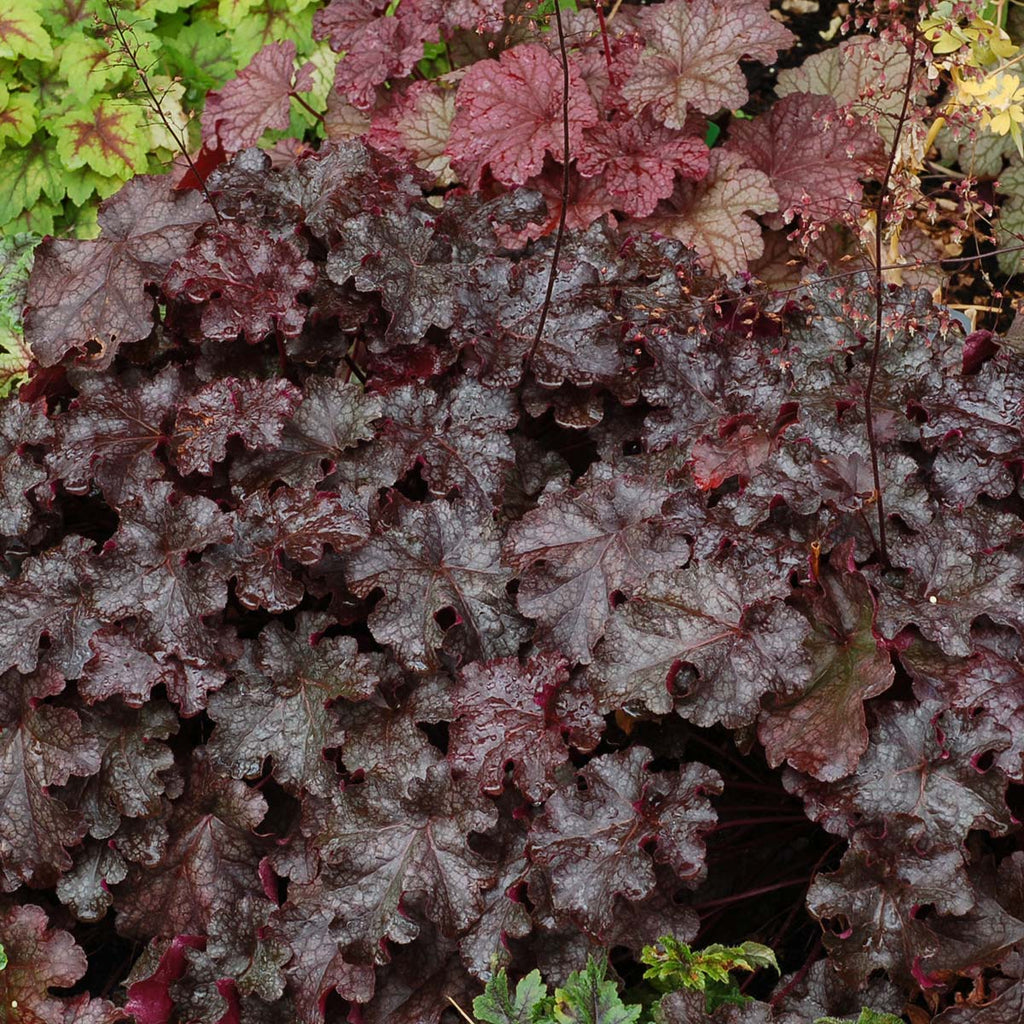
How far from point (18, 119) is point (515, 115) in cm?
181

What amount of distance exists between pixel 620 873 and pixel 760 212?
1842mm

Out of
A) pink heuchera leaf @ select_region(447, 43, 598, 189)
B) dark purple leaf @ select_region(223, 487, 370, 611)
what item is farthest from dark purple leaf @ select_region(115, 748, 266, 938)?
pink heuchera leaf @ select_region(447, 43, 598, 189)

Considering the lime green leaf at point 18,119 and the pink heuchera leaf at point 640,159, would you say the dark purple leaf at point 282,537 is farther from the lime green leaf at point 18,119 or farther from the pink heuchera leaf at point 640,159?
the lime green leaf at point 18,119

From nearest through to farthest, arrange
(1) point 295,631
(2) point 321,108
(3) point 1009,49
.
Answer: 1. (1) point 295,631
2. (3) point 1009,49
3. (2) point 321,108

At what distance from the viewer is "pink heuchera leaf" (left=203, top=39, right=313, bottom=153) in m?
3.41

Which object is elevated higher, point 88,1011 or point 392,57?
point 392,57

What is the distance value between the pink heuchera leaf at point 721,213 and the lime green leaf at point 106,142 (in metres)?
1.70

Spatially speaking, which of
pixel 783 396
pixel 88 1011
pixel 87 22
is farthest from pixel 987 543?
pixel 87 22

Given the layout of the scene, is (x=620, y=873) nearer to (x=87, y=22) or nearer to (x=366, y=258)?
(x=366, y=258)

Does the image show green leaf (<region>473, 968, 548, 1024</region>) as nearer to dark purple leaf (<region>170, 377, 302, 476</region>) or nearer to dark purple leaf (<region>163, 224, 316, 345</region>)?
dark purple leaf (<region>170, 377, 302, 476</region>)

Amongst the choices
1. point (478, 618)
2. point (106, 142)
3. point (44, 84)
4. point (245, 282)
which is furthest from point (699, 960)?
point (44, 84)

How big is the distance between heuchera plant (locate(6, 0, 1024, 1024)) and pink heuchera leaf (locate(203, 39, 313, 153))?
2.20 ft

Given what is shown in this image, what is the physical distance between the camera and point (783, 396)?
2443mm

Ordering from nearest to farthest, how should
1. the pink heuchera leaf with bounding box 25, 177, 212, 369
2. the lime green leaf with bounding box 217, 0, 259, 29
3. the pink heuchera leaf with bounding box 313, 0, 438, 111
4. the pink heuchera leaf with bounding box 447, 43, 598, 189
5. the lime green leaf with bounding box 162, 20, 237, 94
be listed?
the pink heuchera leaf with bounding box 25, 177, 212, 369 → the pink heuchera leaf with bounding box 447, 43, 598, 189 → the pink heuchera leaf with bounding box 313, 0, 438, 111 → the lime green leaf with bounding box 217, 0, 259, 29 → the lime green leaf with bounding box 162, 20, 237, 94
